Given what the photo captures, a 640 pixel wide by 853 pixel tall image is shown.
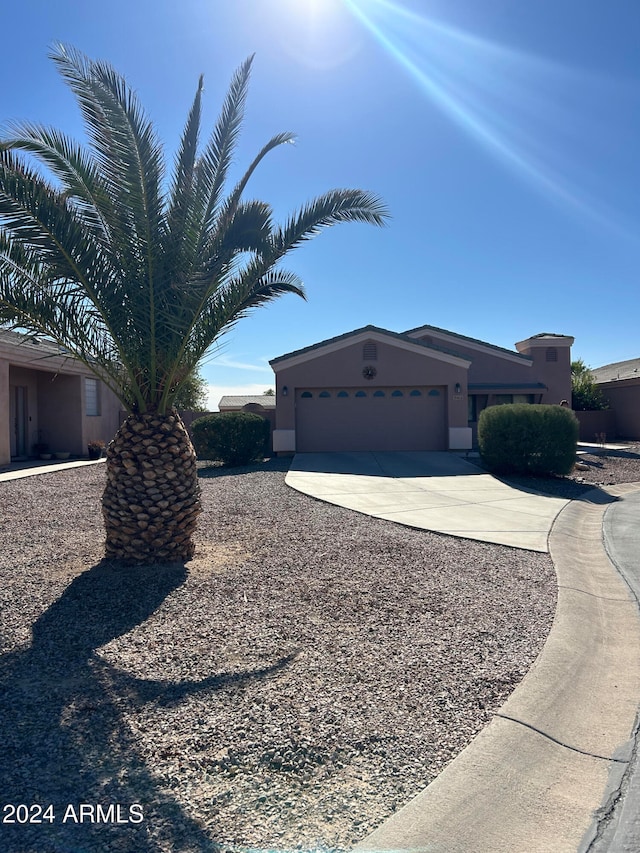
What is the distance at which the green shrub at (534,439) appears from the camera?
552 inches

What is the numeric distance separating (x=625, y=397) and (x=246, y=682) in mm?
28586

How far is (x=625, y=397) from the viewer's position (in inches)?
1107

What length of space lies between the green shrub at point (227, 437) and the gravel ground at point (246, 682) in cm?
959

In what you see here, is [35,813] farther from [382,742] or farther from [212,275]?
[212,275]

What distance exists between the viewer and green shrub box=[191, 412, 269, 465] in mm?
17266

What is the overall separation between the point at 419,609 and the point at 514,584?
1.38 meters

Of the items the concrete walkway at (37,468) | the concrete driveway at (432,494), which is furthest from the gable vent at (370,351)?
the concrete walkway at (37,468)

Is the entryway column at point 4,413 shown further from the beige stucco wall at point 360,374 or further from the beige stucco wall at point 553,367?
the beige stucco wall at point 553,367

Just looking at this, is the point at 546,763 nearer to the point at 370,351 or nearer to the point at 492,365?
the point at 370,351

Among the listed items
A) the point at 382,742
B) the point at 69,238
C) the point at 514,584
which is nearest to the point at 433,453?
the point at 514,584

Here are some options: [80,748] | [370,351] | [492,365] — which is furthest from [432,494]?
[492,365]

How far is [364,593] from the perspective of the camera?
5.81 metres

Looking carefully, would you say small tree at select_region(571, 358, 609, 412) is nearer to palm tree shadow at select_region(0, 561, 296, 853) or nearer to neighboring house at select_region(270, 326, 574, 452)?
neighboring house at select_region(270, 326, 574, 452)

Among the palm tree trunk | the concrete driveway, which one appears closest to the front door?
the concrete driveway
